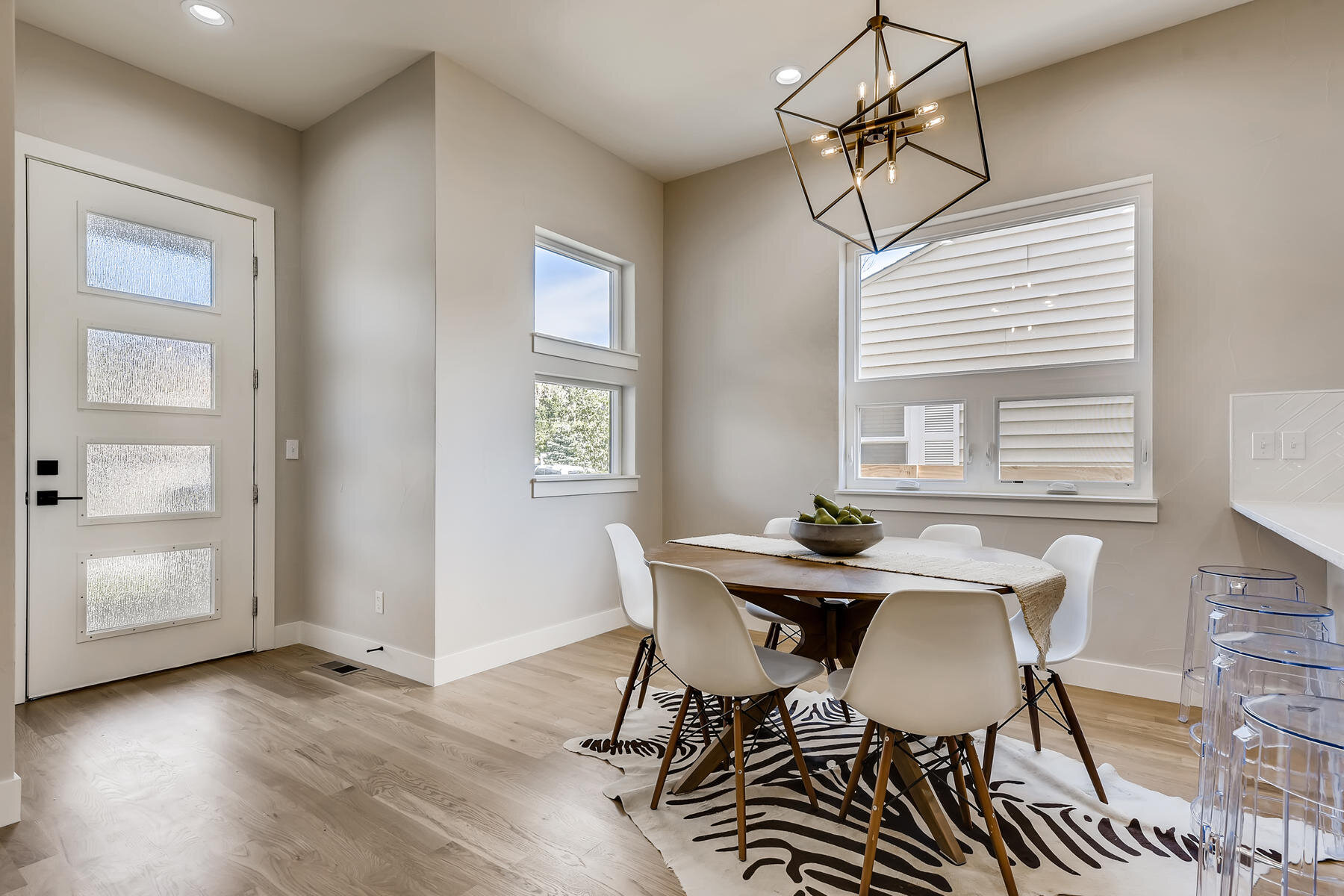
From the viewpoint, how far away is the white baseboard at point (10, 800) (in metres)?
1.87

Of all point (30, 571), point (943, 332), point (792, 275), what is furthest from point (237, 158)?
point (943, 332)

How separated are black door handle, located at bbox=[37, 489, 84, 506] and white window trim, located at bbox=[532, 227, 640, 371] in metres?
2.19

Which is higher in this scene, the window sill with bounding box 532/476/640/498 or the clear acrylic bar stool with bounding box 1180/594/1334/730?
the window sill with bounding box 532/476/640/498

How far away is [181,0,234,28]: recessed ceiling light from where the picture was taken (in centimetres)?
273

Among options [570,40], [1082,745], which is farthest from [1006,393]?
[570,40]

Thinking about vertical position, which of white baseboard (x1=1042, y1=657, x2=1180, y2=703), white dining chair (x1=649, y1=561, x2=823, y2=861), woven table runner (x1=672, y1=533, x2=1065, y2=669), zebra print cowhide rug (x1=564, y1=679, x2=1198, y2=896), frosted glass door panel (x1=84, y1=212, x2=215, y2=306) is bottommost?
zebra print cowhide rug (x1=564, y1=679, x2=1198, y2=896)

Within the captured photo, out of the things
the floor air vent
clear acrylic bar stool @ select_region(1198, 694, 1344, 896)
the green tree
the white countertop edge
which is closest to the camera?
clear acrylic bar stool @ select_region(1198, 694, 1344, 896)

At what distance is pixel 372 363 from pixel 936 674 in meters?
3.01

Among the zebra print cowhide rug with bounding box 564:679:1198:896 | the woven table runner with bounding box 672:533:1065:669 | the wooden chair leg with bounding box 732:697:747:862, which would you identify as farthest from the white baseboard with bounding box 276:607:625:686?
the wooden chair leg with bounding box 732:697:747:862

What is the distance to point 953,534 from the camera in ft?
9.20

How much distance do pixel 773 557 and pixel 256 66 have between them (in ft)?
11.0

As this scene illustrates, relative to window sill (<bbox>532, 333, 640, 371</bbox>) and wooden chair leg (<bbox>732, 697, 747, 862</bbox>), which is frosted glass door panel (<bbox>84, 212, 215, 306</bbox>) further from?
wooden chair leg (<bbox>732, 697, 747, 862</bbox>)

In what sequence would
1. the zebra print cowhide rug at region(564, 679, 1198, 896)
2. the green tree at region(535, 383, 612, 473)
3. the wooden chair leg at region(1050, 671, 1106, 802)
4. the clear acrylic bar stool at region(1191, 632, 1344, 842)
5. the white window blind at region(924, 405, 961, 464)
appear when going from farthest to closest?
1. the green tree at region(535, 383, 612, 473)
2. the white window blind at region(924, 405, 961, 464)
3. the wooden chair leg at region(1050, 671, 1106, 802)
4. the zebra print cowhide rug at region(564, 679, 1198, 896)
5. the clear acrylic bar stool at region(1191, 632, 1344, 842)

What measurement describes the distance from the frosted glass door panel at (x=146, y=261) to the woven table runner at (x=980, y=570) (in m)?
2.95
